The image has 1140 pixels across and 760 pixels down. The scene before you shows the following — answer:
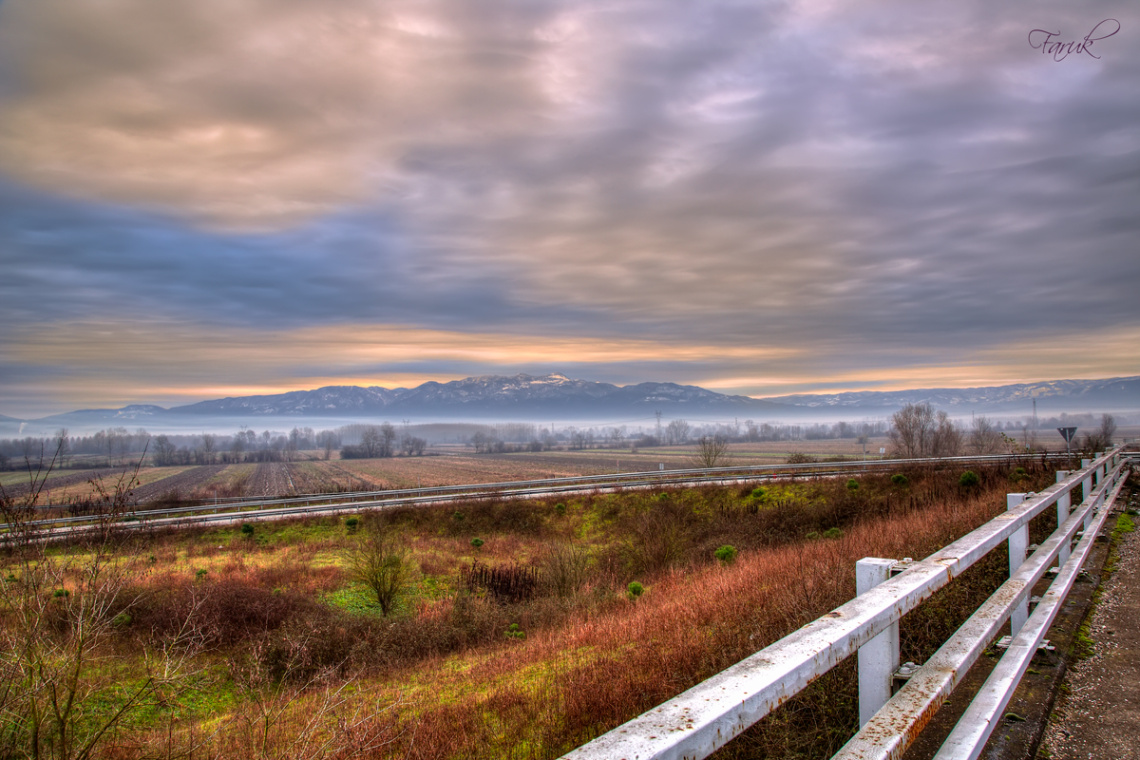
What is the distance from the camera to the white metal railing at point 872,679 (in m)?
1.41

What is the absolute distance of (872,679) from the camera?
2465 mm

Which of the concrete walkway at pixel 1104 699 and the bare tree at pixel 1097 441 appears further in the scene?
the bare tree at pixel 1097 441

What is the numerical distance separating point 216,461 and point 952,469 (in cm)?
15396

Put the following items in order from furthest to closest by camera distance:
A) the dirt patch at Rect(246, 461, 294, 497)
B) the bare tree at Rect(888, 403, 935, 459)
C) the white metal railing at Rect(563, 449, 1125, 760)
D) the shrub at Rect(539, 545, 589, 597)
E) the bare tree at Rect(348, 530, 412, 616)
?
the bare tree at Rect(888, 403, 935, 459) → the dirt patch at Rect(246, 461, 294, 497) → the bare tree at Rect(348, 530, 412, 616) → the shrub at Rect(539, 545, 589, 597) → the white metal railing at Rect(563, 449, 1125, 760)

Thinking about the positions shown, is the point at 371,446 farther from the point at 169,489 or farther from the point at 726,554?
the point at 726,554

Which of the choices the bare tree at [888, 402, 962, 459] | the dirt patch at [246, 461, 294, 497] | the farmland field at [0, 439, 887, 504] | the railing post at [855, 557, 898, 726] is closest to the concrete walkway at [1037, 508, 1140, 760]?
the railing post at [855, 557, 898, 726]

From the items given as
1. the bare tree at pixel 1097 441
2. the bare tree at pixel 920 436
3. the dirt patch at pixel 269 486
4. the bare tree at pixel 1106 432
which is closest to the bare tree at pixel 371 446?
the dirt patch at pixel 269 486

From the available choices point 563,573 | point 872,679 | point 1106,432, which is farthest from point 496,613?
point 1106,432

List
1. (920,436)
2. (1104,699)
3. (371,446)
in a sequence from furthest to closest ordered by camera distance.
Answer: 1. (371,446)
2. (920,436)
3. (1104,699)

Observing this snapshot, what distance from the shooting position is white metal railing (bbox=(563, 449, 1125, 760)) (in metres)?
1.41

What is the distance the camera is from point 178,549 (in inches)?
1157

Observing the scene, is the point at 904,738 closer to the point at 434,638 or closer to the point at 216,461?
the point at 434,638

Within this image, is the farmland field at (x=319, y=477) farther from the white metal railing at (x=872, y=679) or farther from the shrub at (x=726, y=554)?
the shrub at (x=726, y=554)

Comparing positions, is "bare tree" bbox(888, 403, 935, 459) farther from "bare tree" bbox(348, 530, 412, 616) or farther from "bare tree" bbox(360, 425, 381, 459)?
"bare tree" bbox(360, 425, 381, 459)
